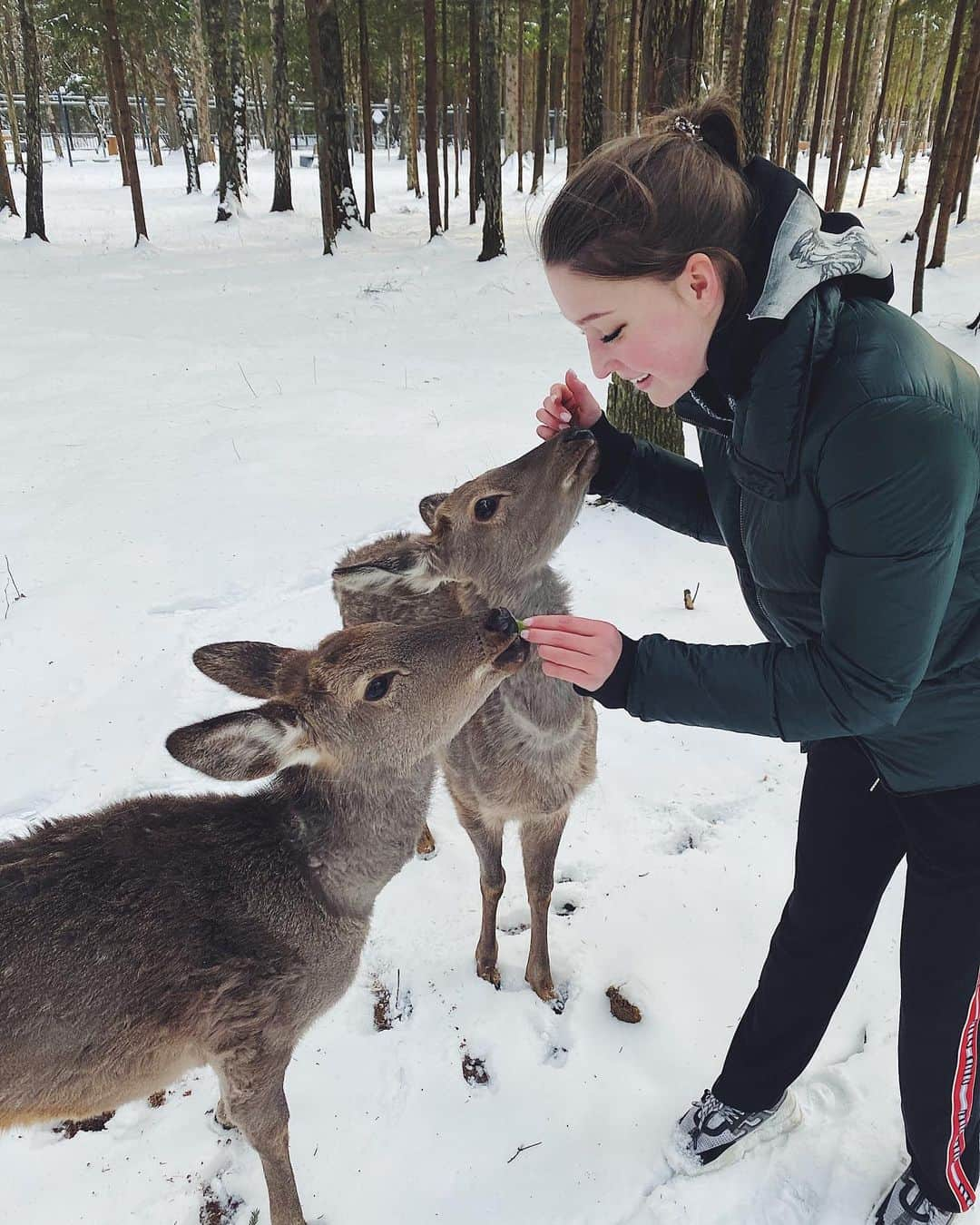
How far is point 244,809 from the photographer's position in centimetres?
263

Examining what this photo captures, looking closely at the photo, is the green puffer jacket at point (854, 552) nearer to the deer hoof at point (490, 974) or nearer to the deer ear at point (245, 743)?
the deer ear at point (245, 743)

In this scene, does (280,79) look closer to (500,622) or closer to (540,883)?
(500,622)

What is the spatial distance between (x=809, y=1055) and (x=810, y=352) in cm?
209

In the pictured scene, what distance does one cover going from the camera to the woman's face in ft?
5.53

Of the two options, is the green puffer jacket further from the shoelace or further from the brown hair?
the shoelace

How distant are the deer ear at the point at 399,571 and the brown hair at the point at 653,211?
1.45m

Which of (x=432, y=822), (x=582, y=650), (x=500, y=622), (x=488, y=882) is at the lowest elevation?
(x=432, y=822)

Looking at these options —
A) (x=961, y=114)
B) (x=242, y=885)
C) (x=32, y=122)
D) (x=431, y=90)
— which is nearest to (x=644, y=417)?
(x=242, y=885)

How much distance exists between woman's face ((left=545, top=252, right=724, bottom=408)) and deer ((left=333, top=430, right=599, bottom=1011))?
1188mm

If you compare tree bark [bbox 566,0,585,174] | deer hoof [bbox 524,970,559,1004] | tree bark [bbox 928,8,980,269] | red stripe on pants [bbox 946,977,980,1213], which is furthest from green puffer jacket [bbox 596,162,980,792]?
tree bark [bbox 928,8,980,269]

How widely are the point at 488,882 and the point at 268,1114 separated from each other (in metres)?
1.16

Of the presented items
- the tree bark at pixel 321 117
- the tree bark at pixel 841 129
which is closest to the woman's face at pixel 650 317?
the tree bark at pixel 841 129

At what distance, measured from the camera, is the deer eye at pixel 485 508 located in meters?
3.21

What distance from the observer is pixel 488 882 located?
3326mm
